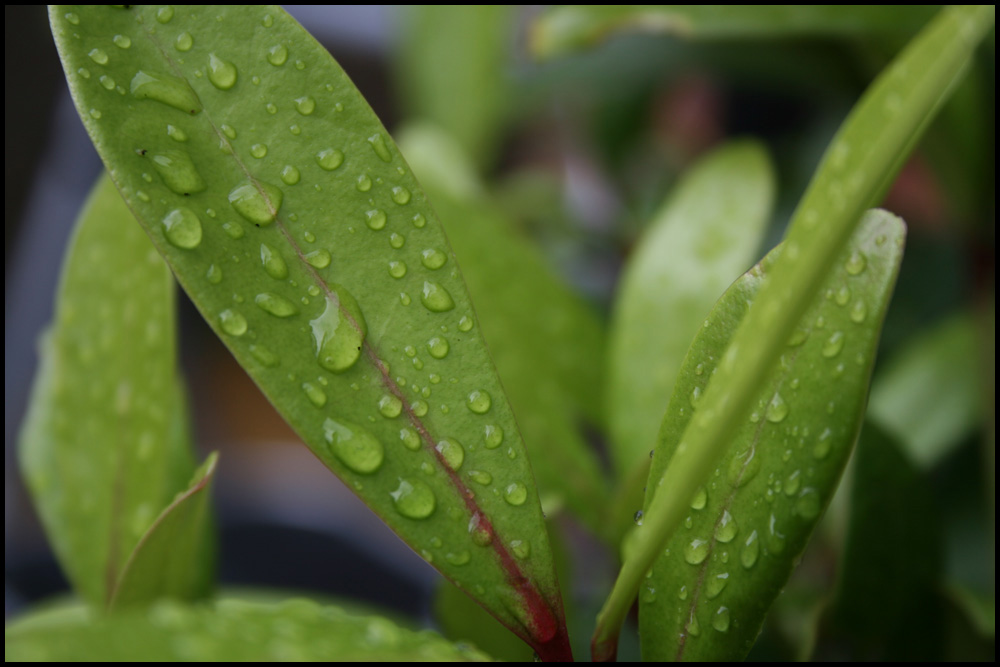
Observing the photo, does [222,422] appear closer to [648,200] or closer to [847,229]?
[648,200]

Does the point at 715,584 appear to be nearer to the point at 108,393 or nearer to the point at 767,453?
the point at 767,453

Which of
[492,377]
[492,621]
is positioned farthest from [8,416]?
[492,377]

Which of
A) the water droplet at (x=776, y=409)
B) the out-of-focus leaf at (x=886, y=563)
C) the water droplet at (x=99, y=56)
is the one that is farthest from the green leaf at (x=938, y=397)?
the water droplet at (x=99, y=56)

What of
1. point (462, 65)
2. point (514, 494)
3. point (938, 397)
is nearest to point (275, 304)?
point (514, 494)

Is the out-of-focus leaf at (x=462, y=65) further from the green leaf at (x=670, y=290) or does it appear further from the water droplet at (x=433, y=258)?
the water droplet at (x=433, y=258)

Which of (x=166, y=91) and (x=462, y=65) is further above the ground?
(x=166, y=91)

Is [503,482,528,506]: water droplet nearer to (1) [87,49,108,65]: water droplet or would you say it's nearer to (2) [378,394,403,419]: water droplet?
(2) [378,394,403,419]: water droplet
